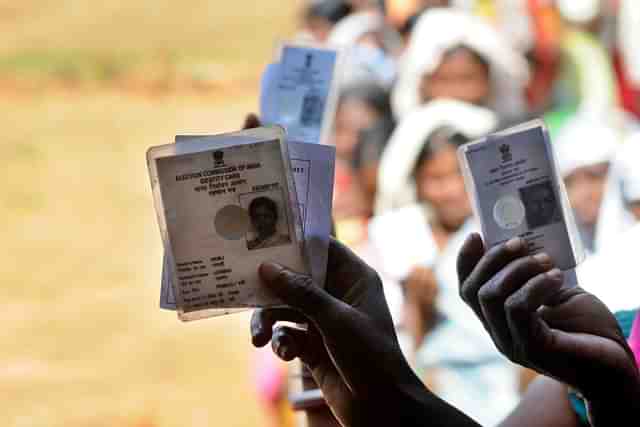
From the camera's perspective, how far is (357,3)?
522 cm

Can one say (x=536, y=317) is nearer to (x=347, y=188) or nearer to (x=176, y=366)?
(x=347, y=188)

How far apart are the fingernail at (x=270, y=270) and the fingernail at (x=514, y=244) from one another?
0.66 feet

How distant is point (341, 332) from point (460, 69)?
2519 mm

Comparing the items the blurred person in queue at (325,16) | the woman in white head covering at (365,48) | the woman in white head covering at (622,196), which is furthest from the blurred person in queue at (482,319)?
the blurred person in queue at (325,16)

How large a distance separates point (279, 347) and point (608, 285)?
65cm

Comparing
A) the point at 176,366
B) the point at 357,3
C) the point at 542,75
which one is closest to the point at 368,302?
the point at 542,75

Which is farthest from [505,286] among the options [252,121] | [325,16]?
[325,16]

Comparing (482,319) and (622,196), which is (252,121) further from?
(622,196)

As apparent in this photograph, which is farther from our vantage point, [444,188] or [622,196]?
[444,188]

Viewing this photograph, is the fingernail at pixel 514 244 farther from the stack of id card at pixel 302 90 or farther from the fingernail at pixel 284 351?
the stack of id card at pixel 302 90

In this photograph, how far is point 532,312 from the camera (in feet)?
2.93

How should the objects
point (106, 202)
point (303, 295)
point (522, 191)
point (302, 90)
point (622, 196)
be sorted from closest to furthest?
1. point (303, 295)
2. point (522, 191)
3. point (302, 90)
4. point (622, 196)
5. point (106, 202)

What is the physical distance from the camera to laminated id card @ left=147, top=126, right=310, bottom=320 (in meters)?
0.90

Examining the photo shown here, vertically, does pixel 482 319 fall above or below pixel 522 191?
below
